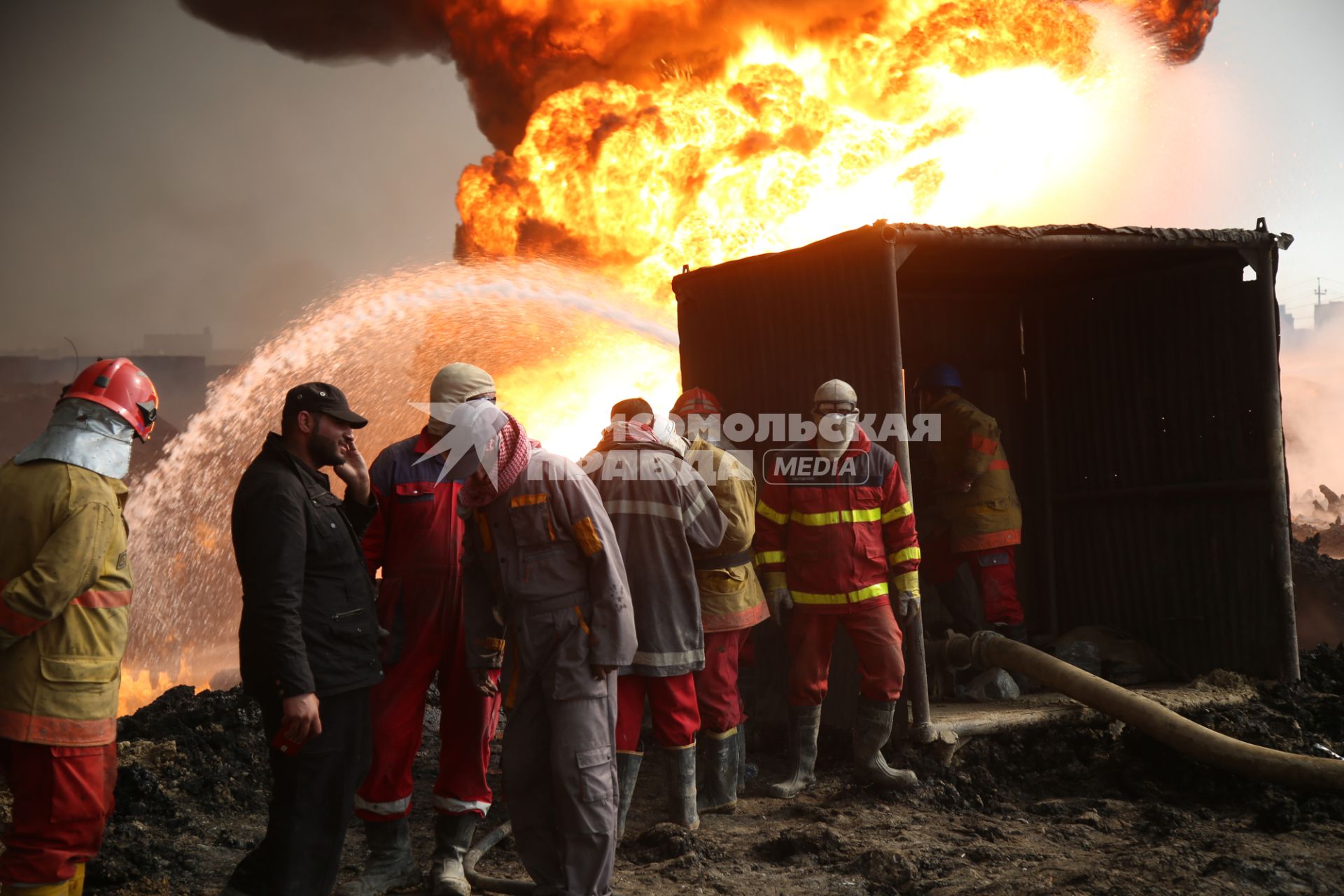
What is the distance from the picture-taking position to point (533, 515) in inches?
158

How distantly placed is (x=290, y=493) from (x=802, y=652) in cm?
349

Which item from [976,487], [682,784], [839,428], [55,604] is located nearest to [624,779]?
[682,784]

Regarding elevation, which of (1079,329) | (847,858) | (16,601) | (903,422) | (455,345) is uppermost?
(455,345)

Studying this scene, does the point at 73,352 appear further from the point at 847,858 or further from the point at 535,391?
the point at 847,858

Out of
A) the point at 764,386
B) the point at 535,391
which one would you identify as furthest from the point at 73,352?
the point at 764,386

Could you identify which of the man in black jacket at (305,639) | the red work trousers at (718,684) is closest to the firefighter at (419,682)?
the man in black jacket at (305,639)

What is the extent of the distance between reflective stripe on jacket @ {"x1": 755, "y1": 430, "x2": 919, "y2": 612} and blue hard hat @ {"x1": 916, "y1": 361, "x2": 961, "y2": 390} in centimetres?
199

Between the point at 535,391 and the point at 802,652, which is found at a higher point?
the point at 535,391

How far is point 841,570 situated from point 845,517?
1.02 ft

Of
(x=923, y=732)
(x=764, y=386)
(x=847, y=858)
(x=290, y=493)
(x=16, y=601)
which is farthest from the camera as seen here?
Answer: (x=764, y=386)

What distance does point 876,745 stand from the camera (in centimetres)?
613

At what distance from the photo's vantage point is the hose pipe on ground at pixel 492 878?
14.1ft

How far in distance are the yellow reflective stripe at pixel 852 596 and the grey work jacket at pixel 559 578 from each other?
95.0 inches

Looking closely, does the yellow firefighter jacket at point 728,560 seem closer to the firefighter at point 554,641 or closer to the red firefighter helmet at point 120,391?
the firefighter at point 554,641
